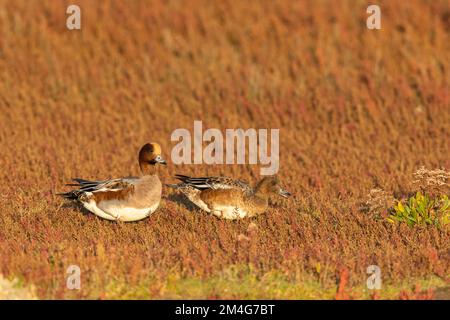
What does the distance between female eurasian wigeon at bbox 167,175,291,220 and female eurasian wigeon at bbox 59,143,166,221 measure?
0.78 m

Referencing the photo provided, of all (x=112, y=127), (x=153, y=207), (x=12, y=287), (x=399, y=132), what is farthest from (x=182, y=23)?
(x=12, y=287)

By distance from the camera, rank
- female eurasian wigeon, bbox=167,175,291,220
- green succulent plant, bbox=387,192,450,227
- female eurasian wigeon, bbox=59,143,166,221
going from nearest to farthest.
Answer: female eurasian wigeon, bbox=59,143,166,221 → green succulent plant, bbox=387,192,450,227 → female eurasian wigeon, bbox=167,175,291,220

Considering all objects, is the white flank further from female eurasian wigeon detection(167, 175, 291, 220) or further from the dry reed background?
female eurasian wigeon detection(167, 175, 291, 220)

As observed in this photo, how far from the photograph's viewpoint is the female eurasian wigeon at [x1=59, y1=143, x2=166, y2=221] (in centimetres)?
1161

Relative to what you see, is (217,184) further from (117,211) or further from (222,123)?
(222,123)

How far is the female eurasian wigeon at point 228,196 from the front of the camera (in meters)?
12.2

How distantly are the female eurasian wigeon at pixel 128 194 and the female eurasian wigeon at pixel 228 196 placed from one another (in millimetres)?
784

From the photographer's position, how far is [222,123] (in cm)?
1941

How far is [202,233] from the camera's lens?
11.8 meters

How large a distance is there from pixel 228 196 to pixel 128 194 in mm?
1459

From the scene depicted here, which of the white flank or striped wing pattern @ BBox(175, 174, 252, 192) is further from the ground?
striped wing pattern @ BBox(175, 174, 252, 192)

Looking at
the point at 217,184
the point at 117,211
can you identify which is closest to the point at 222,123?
the point at 217,184

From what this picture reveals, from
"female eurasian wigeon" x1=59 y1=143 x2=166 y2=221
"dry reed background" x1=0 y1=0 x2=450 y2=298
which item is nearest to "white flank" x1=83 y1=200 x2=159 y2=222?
"female eurasian wigeon" x1=59 y1=143 x2=166 y2=221

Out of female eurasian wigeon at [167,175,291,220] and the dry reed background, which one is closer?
the dry reed background
